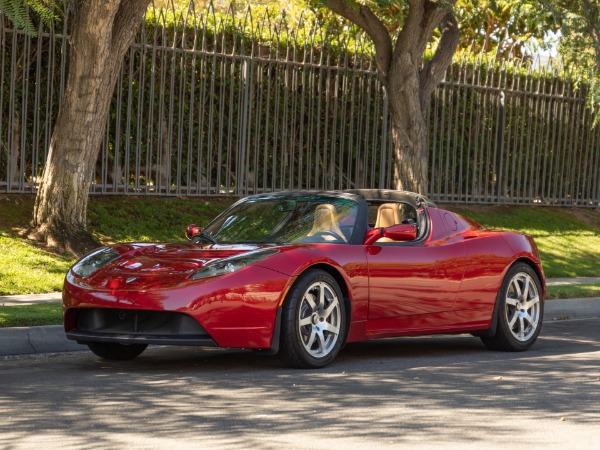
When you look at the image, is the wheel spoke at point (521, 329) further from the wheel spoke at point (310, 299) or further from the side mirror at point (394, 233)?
the wheel spoke at point (310, 299)

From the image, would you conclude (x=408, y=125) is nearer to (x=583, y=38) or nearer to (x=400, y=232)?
(x=583, y=38)

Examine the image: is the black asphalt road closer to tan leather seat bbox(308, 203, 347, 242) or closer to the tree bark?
tan leather seat bbox(308, 203, 347, 242)

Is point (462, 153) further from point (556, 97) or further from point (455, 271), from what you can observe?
point (455, 271)

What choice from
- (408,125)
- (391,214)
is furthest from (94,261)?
(408,125)

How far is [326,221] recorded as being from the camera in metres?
9.14

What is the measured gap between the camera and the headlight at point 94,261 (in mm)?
8473

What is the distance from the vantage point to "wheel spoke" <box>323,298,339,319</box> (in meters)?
8.45

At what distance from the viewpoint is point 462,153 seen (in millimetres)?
21750

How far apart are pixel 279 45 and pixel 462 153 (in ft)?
15.6

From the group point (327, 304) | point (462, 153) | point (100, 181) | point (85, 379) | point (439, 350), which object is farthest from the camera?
point (462, 153)

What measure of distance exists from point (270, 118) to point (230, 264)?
11.0 metres

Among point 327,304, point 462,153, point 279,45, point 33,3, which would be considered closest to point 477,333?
point 327,304

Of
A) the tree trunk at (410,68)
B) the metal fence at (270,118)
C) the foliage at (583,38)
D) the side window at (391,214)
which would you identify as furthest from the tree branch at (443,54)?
the side window at (391,214)

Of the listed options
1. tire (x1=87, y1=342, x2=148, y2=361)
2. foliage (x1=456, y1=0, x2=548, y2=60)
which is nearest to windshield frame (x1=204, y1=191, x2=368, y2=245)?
tire (x1=87, y1=342, x2=148, y2=361)
